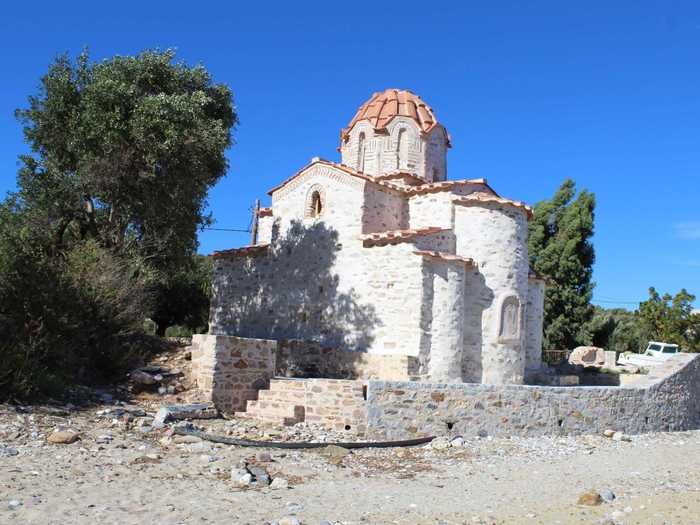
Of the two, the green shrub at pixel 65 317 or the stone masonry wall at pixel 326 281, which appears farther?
the stone masonry wall at pixel 326 281

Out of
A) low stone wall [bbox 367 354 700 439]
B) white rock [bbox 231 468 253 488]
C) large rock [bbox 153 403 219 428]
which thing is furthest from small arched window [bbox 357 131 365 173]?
white rock [bbox 231 468 253 488]

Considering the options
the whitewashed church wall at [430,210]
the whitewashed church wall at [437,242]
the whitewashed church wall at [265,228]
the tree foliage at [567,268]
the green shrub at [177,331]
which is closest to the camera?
the whitewashed church wall at [437,242]

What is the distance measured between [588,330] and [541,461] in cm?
1937

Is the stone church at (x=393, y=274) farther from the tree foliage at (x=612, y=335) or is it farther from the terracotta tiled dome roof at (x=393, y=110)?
the tree foliage at (x=612, y=335)

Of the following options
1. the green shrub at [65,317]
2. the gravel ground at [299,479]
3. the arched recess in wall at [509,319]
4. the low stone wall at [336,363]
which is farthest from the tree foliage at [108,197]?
the arched recess in wall at [509,319]

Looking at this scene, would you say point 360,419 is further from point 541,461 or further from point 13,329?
point 13,329

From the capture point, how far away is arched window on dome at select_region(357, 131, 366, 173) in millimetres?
19250

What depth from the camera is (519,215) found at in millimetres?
16062

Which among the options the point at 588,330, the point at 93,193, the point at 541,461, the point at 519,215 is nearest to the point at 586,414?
the point at 541,461

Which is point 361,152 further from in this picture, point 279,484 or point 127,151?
point 279,484

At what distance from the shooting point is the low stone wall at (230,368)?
10.9 metres

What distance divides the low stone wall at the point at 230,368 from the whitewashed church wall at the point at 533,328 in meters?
9.37

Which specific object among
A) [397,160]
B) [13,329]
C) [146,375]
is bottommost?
[146,375]

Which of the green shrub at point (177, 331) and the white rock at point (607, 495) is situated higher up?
the green shrub at point (177, 331)
